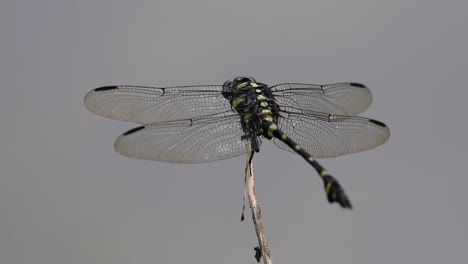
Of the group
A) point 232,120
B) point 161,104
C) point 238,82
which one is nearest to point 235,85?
point 238,82

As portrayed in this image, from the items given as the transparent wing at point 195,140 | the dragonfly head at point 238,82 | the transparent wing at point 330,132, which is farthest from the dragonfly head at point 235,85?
the transparent wing at point 330,132

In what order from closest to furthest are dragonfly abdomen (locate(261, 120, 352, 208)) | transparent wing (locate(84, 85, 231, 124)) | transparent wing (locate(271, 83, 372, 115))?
1. dragonfly abdomen (locate(261, 120, 352, 208))
2. transparent wing (locate(84, 85, 231, 124))
3. transparent wing (locate(271, 83, 372, 115))

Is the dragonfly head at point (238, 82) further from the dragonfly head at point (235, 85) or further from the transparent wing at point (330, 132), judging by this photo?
the transparent wing at point (330, 132)

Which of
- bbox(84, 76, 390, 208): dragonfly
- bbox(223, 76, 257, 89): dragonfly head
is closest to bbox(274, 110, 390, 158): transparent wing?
bbox(84, 76, 390, 208): dragonfly

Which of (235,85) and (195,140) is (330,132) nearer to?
(235,85)

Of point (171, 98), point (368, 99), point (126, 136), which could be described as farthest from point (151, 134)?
point (368, 99)

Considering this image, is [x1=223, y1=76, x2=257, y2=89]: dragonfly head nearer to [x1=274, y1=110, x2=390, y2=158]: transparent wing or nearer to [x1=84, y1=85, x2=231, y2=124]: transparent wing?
[x1=84, y1=85, x2=231, y2=124]: transparent wing
